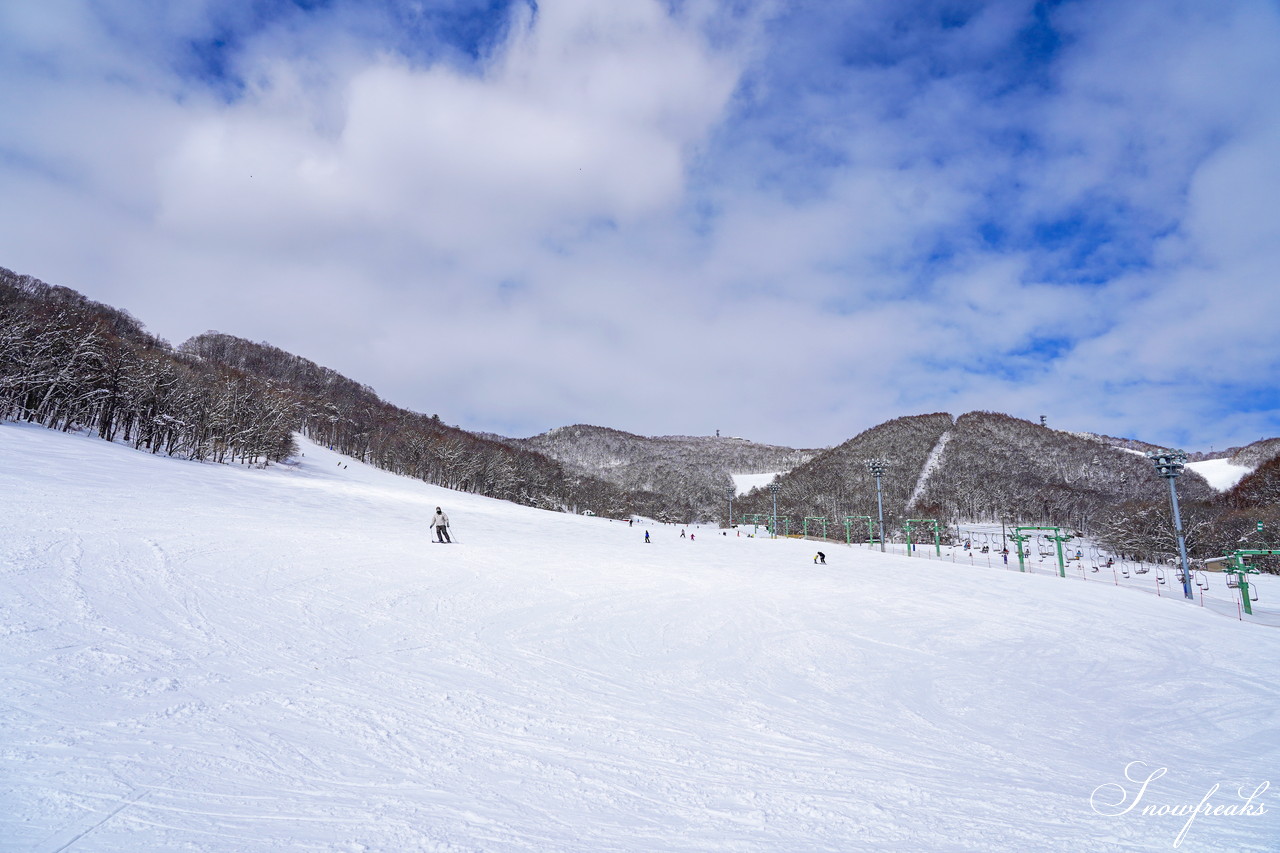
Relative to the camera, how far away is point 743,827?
14.1 feet

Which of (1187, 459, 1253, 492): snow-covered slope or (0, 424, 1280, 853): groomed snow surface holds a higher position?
(1187, 459, 1253, 492): snow-covered slope

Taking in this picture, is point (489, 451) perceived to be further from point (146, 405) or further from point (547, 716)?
point (547, 716)

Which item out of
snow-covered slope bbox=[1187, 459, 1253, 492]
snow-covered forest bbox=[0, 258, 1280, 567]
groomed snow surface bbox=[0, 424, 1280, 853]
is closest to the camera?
groomed snow surface bbox=[0, 424, 1280, 853]

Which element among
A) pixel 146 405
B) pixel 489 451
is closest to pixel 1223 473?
pixel 489 451

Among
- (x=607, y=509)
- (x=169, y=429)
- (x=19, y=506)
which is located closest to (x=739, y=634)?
(x=19, y=506)

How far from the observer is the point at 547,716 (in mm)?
6387

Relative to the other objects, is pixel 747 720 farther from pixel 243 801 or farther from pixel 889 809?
pixel 243 801

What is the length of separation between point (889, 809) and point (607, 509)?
130353 mm

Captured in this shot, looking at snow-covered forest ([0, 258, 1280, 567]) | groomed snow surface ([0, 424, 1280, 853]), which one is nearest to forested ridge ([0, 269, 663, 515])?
snow-covered forest ([0, 258, 1280, 567])

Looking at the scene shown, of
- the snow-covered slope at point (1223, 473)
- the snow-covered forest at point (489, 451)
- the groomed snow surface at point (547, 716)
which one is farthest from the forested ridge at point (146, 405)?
the snow-covered slope at point (1223, 473)

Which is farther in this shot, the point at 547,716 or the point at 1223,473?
the point at 1223,473

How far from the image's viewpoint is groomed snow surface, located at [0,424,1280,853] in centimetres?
400

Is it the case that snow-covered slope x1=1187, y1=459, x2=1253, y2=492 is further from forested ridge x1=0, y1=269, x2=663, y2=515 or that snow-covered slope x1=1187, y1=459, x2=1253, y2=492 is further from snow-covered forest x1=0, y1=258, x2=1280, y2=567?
forested ridge x1=0, y1=269, x2=663, y2=515

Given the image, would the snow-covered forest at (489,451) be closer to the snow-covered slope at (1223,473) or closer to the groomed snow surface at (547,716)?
the snow-covered slope at (1223,473)
